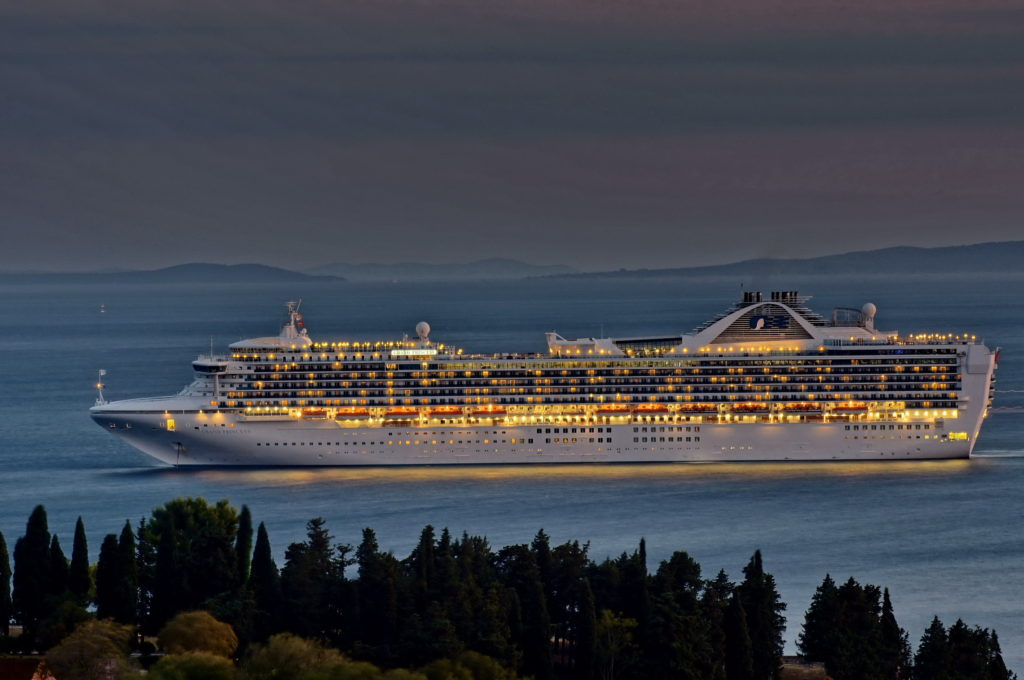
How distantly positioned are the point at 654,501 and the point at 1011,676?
2089cm

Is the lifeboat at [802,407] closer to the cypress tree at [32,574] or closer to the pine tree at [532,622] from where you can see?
the pine tree at [532,622]

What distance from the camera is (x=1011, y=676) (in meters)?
41.3

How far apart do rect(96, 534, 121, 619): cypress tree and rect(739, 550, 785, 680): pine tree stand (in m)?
15.6

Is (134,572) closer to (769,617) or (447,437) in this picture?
(769,617)

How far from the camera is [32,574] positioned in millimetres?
42656

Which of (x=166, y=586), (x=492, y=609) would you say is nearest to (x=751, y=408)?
(x=492, y=609)

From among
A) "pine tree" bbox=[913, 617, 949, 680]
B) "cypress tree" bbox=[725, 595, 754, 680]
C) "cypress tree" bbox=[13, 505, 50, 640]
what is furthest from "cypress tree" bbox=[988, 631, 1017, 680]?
"cypress tree" bbox=[13, 505, 50, 640]

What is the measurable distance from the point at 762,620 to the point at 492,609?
6598 mm

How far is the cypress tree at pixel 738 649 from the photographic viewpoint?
129 feet

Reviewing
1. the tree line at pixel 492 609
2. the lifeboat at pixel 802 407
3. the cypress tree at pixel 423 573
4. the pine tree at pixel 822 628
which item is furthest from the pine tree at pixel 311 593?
the lifeboat at pixel 802 407

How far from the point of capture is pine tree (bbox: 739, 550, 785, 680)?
3978 cm

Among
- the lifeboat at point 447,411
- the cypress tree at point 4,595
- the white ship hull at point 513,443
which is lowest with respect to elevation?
the cypress tree at point 4,595

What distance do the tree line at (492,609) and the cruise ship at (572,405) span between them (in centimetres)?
2366

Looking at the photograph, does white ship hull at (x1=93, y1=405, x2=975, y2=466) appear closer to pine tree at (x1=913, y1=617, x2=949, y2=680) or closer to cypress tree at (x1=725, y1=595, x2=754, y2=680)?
cypress tree at (x1=725, y1=595, x2=754, y2=680)
